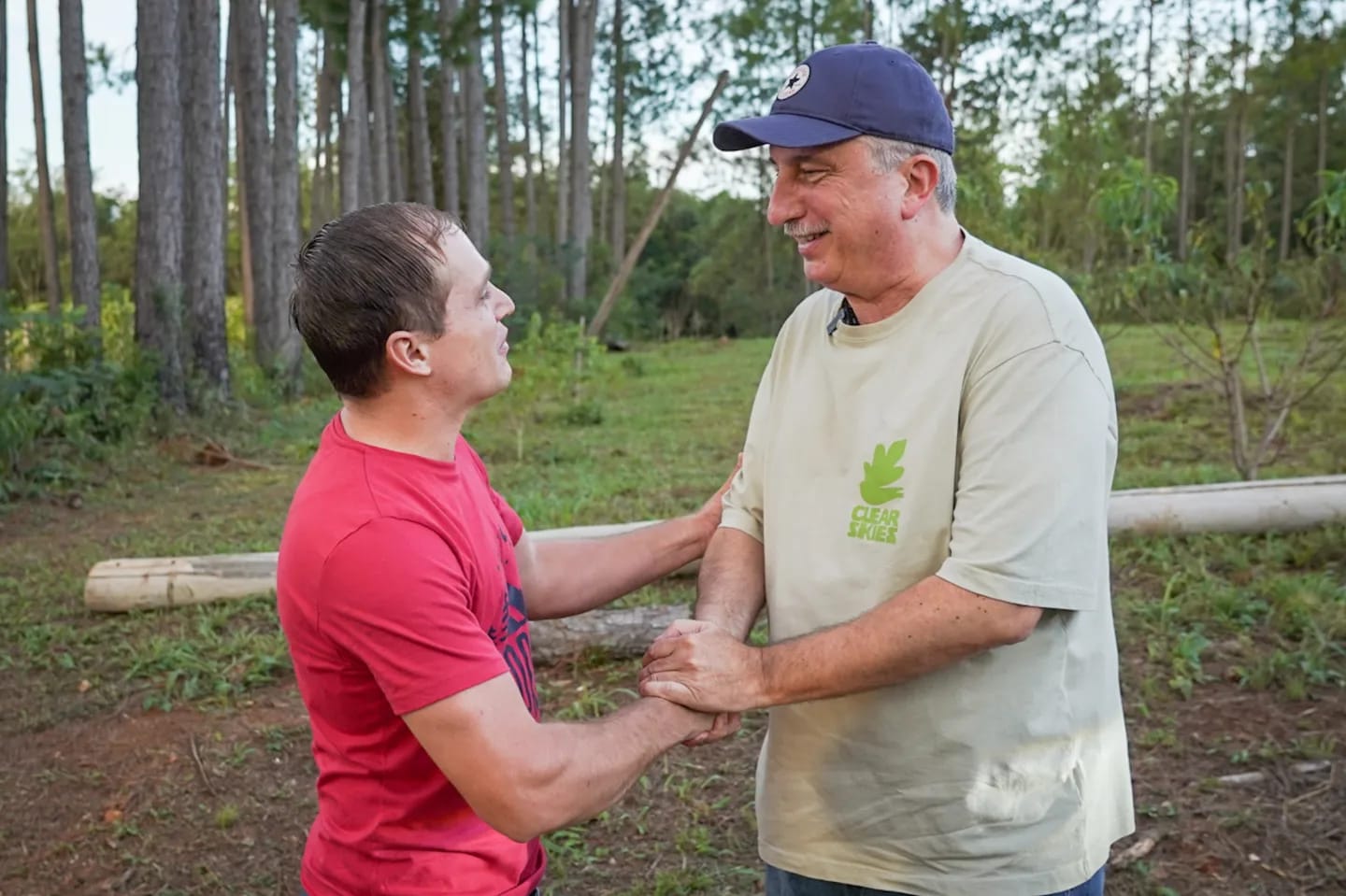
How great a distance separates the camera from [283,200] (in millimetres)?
15641

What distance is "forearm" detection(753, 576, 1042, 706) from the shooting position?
1760 mm

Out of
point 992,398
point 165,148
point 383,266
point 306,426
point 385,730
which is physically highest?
point 165,148

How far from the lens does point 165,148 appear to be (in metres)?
12.0

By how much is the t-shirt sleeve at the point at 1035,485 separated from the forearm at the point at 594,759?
54 centimetres

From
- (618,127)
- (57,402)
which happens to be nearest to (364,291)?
(57,402)

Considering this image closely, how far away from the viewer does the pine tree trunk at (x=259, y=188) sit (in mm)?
15367

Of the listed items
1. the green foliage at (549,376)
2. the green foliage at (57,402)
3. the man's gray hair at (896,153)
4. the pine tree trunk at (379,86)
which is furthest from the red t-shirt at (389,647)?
the pine tree trunk at (379,86)

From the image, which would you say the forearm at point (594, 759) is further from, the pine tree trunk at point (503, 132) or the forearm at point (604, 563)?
the pine tree trunk at point (503, 132)

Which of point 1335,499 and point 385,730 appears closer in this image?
point 385,730

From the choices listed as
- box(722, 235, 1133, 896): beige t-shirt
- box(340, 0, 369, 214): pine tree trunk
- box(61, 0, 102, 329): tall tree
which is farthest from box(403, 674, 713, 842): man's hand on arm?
box(340, 0, 369, 214): pine tree trunk

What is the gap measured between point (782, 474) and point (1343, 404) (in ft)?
32.2

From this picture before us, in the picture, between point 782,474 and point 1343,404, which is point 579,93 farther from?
point 782,474

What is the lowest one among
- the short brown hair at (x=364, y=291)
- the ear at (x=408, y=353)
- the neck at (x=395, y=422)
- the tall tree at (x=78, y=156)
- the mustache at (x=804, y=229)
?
the neck at (x=395, y=422)

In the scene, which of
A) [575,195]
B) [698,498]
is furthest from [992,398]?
[575,195]
